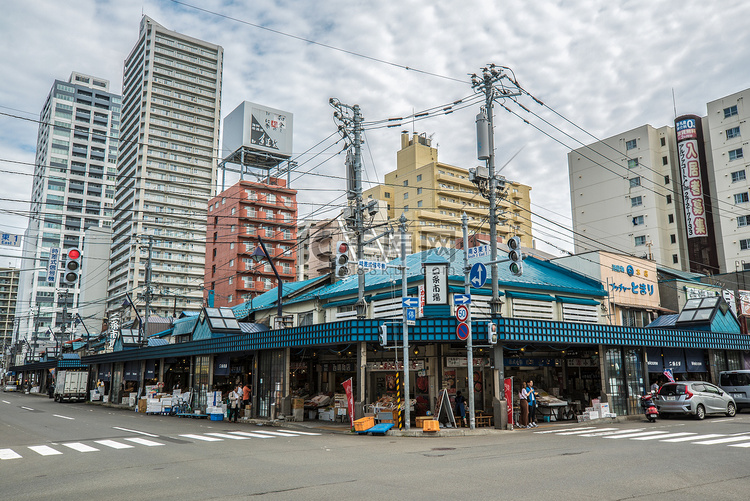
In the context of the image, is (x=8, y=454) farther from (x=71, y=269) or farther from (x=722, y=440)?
(x=722, y=440)

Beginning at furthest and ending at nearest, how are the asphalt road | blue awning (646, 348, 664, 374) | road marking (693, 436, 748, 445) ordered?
blue awning (646, 348, 664, 374)
road marking (693, 436, 748, 445)
the asphalt road

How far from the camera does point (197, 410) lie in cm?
3325

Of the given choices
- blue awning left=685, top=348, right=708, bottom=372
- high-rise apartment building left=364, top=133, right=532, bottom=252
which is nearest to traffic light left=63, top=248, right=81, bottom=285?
blue awning left=685, top=348, right=708, bottom=372

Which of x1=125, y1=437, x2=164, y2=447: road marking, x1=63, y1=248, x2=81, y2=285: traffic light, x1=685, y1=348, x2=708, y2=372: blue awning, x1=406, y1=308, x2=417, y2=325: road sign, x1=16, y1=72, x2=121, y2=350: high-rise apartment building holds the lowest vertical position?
x1=125, y1=437, x2=164, y2=447: road marking

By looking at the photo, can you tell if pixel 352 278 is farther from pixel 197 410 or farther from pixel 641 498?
pixel 641 498

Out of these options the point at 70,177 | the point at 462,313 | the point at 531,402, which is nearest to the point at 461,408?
the point at 531,402

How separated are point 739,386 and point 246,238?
65140mm

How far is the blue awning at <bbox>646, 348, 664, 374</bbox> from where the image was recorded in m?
29.0

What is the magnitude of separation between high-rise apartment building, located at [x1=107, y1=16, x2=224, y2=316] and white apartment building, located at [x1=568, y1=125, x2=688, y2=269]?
67.5 meters

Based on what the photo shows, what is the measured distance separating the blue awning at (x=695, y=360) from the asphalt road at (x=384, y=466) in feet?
36.2

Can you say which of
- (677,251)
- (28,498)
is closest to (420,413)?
(28,498)

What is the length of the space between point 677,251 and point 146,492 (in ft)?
237

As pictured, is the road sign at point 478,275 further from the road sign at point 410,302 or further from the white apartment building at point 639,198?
the white apartment building at point 639,198

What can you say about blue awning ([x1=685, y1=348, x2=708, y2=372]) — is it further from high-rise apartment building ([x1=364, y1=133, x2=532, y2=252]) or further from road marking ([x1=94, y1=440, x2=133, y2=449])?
high-rise apartment building ([x1=364, y1=133, x2=532, y2=252])
